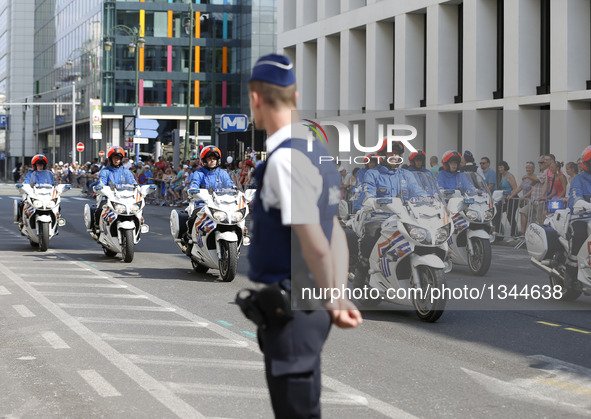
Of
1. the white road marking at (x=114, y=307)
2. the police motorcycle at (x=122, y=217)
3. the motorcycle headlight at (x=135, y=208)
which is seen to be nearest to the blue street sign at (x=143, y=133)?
the police motorcycle at (x=122, y=217)

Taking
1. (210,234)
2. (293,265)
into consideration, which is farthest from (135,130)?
(293,265)

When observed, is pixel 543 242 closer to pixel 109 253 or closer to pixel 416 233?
pixel 416 233

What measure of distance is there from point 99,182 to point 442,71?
18.0 meters

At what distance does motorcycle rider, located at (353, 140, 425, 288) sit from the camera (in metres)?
10.8

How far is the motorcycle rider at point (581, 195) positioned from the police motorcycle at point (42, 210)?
929 centimetres

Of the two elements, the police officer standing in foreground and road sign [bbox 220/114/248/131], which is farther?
road sign [bbox 220/114/248/131]

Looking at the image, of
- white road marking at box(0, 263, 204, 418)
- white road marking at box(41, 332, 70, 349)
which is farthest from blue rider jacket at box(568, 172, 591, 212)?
→ white road marking at box(41, 332, 70, 349)

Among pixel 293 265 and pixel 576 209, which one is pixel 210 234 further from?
pixel 293 265

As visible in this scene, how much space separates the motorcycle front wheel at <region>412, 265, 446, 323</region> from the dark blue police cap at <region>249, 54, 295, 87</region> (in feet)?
20.1

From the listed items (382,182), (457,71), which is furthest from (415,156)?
(457,71)

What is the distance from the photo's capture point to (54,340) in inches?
350

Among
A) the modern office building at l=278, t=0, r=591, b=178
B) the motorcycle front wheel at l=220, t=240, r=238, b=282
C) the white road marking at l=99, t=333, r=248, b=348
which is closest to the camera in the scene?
the white road marking at l=99, t=333, r=248, b=348

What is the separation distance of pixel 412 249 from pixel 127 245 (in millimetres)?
6889

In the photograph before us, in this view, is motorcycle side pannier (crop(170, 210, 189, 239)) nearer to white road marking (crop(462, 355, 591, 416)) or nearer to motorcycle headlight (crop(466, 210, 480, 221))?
motorcycle headlight (crop(466, 210, 480, 221))
